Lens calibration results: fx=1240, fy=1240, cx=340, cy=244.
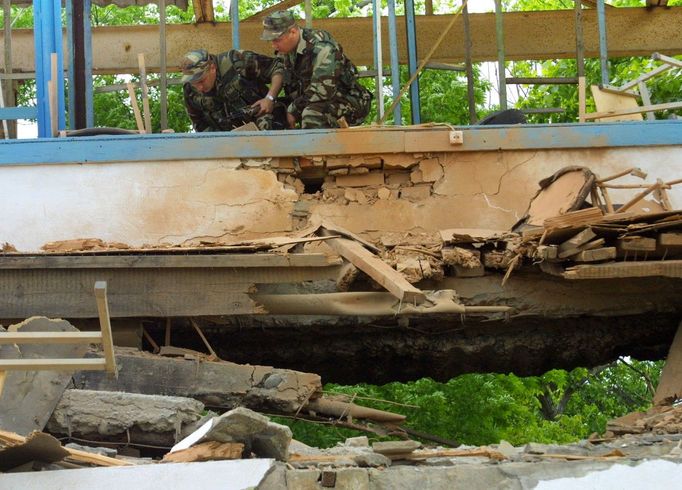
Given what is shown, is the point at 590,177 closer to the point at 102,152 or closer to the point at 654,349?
the point at 654,349

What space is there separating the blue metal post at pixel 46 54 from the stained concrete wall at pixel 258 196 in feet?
2.56

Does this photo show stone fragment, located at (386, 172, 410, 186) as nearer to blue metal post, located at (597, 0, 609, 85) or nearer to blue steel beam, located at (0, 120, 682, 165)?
blue steel beam, located at (0, 120, 682, 165)

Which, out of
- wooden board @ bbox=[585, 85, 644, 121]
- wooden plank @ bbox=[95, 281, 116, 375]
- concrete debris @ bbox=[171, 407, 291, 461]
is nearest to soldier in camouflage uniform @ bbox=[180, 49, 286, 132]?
wooden board @ bbox=[585, 85, 644, 121]

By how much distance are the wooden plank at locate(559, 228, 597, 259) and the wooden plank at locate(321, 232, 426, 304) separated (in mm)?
1025

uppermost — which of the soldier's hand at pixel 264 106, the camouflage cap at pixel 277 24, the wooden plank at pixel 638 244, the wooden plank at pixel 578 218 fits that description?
the camouflage cap at pixel 277 24

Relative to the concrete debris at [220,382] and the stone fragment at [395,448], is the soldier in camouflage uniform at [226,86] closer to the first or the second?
the concrete debris at [220,382]

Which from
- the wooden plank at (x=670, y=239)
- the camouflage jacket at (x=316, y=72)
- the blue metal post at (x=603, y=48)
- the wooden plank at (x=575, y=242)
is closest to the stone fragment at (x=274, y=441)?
the wooden plank at (x=575, y=242)

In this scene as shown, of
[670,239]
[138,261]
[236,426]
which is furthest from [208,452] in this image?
[670,239]

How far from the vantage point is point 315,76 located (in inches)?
401

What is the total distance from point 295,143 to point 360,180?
579 millimetres

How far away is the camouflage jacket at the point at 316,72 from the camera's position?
33.4ft

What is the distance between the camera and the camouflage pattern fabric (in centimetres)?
1012

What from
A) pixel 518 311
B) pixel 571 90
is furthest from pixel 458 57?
pixel 518 311

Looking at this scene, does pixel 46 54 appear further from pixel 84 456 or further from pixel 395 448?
pixel 395 448
